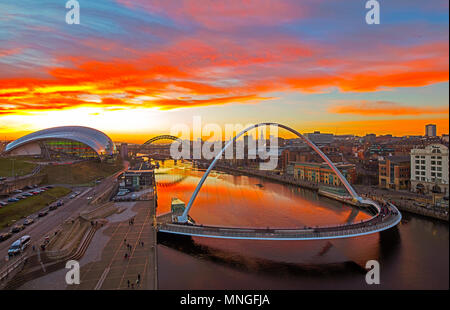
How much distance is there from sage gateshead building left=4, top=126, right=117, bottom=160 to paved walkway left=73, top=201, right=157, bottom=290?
33023 mm

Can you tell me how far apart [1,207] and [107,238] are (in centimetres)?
930

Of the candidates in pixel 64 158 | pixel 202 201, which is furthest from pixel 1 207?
pixel 64 158

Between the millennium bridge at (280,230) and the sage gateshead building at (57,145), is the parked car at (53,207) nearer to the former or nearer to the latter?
the millennium bridge at (280,230)

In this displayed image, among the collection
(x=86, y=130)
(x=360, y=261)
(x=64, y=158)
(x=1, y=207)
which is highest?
(x=86, y=130)

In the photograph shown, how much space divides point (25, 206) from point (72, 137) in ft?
93.8

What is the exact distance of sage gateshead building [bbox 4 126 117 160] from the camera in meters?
42.1

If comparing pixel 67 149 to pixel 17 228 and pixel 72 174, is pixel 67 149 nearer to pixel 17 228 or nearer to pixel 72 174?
pixel 72 174

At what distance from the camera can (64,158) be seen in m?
41.5

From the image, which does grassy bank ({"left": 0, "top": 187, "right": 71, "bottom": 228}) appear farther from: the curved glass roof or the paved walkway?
the curved glass roof

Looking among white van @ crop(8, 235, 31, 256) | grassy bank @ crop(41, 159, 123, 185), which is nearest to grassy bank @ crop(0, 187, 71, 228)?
white van @ crop(8, 235, 31, 256)

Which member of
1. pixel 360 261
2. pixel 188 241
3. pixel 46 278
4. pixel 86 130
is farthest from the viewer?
pixel 86 130

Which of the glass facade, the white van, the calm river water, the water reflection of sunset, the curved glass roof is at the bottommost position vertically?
the calm river water

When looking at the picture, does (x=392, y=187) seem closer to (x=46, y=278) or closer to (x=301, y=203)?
(x=301, y=203)

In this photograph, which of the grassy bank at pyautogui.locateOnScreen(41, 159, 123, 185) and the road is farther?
the grassy bank at pyautogui.locateOnScreen(41, 159, 123, 185)
